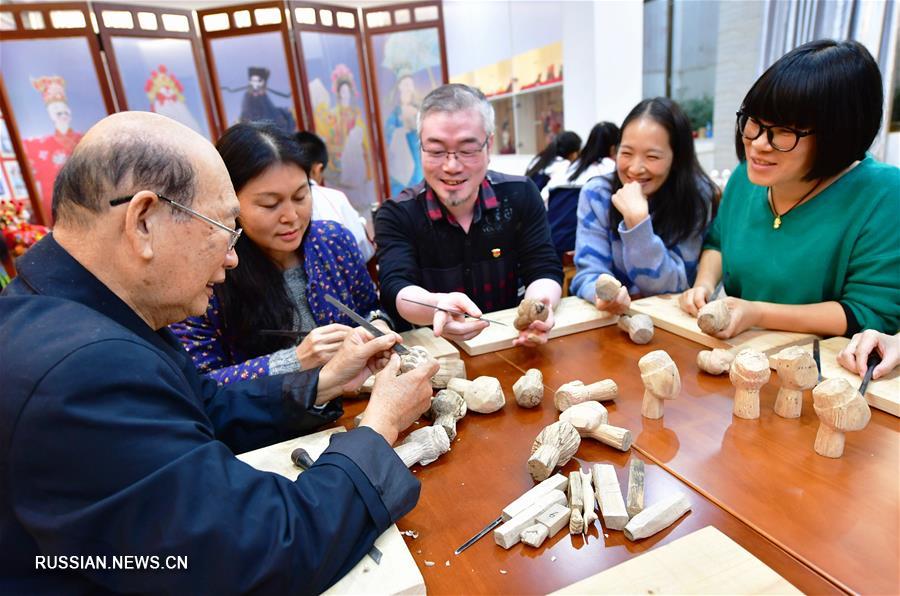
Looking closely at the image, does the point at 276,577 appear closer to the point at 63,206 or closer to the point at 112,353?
the point at 112,353

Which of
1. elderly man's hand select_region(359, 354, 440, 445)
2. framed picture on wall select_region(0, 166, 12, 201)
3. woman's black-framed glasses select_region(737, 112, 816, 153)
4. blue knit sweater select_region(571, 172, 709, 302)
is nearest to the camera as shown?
elderly man's hand select_region(359, 354, 440, 445)

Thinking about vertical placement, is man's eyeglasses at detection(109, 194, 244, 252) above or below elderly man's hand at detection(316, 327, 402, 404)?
above

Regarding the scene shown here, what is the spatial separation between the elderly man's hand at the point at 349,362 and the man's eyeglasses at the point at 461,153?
0.90m

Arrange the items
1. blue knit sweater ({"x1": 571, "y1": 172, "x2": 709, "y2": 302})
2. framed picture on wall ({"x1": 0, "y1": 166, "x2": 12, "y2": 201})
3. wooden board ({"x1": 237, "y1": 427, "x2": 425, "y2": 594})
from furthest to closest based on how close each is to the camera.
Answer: framed picture on wall ({"x1": 0, "y1": 166, "x2": 12, "y2": 201}) < blue knit sweater ({"x1": 571, "y1": 172, "x2": 709, "y2": 302}) < wooden board ({"x1": 237, "y1": 427, "x2": 425, "y2": 594})

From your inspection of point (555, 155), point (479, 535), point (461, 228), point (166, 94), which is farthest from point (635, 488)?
point (166, 94)

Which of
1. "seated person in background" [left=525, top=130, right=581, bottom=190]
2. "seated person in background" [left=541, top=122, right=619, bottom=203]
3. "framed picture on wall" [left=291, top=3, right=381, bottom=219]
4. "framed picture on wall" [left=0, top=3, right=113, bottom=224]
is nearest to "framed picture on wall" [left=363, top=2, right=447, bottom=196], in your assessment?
"framed picture on wall" [left=291, top=3, right=381, bottom=219]

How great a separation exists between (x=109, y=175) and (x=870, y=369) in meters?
1.74

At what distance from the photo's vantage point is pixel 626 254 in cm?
209

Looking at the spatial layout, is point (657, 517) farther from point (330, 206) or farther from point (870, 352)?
point (330, 206)

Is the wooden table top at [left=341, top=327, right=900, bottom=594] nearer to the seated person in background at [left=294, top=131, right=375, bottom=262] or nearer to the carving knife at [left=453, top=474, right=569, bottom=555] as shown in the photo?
the carving knife at [left=453, top=474, right=569, bottom=555]

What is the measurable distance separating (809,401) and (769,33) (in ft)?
15.5

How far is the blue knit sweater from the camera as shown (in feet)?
6.70

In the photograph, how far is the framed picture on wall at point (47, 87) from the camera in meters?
4.02

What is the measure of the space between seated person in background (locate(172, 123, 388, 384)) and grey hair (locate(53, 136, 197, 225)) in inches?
28.7
